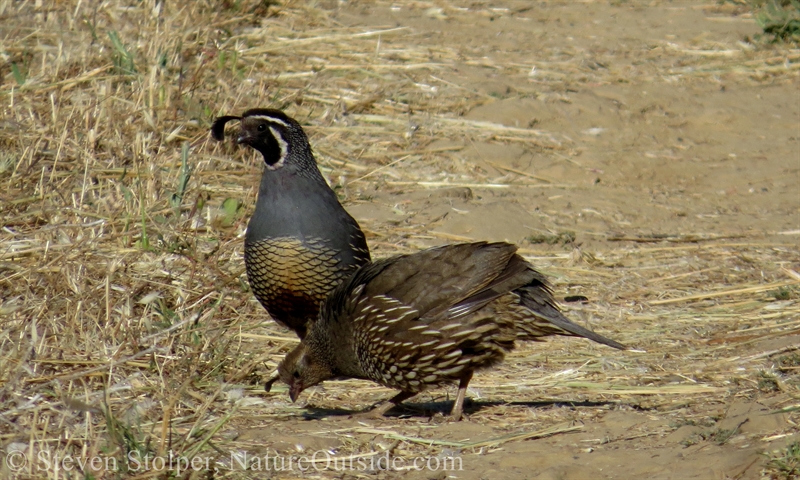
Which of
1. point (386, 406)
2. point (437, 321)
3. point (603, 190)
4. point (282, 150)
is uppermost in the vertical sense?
point (282, 150)

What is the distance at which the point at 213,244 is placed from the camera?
605 cm

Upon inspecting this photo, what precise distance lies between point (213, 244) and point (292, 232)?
1177 millimetres

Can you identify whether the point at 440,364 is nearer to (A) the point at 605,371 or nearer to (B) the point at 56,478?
(A) the point at 605,371

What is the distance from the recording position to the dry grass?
14.1 ft

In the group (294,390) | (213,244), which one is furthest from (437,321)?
(213,244)

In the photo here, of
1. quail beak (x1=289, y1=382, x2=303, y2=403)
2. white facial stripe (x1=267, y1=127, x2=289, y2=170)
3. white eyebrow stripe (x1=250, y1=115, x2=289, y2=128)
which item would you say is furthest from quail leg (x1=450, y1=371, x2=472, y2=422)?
white eyebrow stripe (x1=250, y1=115, x2=289, y2=128)

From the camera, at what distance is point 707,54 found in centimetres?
952

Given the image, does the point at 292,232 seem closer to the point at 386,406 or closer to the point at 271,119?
the point at 271,119

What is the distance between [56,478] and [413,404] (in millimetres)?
1989

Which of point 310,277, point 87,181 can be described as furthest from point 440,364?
point 87,181

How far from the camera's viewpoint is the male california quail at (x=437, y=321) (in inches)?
172

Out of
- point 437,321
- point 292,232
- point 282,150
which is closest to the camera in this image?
point 437,321

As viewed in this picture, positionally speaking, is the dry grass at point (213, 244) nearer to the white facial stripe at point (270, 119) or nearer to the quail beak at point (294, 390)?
the quail beak at point (294, 390)

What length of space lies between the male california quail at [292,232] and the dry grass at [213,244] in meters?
0.27
